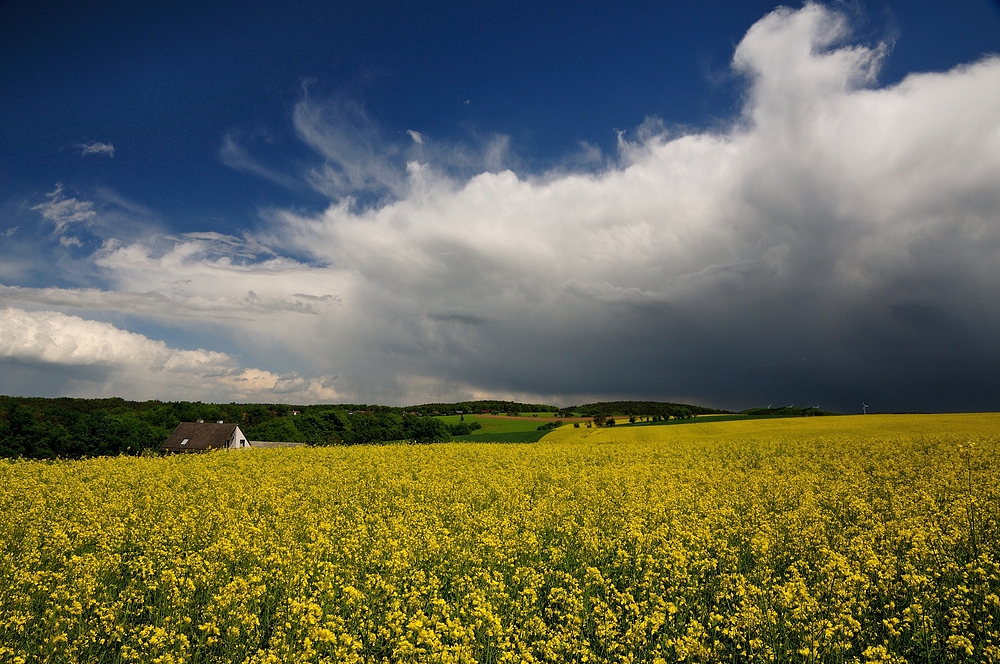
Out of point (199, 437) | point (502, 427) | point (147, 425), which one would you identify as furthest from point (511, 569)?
point (147, 425)

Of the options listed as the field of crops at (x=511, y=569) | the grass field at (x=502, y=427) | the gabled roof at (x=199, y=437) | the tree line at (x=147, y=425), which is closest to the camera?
the field of crops at (x=511, y=569)

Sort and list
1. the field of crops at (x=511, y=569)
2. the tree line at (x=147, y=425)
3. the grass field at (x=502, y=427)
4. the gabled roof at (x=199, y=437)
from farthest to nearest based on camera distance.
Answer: the tree line at (x=147, y=425) → the gabled roof at (x=199, y=437) → the grass field at (x=502, y=427) → the field of crops at (x=511, y=569)

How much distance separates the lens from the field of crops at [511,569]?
19.7 feet

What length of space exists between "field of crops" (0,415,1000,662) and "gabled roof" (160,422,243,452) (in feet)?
156

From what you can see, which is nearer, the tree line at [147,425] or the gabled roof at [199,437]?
the gabled roof at [199,437]

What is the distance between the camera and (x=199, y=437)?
2381 inches

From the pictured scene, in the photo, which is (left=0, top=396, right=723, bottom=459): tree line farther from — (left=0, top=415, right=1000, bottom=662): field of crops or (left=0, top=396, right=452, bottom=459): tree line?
(left=0, top=415, right=1000, bottom=662): field of crops

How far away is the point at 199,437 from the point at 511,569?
6467 cm

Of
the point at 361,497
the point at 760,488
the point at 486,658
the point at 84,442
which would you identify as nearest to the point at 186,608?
the point at 486,658

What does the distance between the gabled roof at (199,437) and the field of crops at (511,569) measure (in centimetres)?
4767

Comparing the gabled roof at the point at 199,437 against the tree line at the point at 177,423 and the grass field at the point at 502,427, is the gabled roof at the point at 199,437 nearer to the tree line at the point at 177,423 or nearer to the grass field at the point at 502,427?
the tree line at the point at 177,423

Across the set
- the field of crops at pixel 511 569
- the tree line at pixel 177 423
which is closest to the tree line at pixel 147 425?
the tree line at pixel 177 423

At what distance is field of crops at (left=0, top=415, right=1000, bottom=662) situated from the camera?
6.01m

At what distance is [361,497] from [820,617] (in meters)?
11.8
